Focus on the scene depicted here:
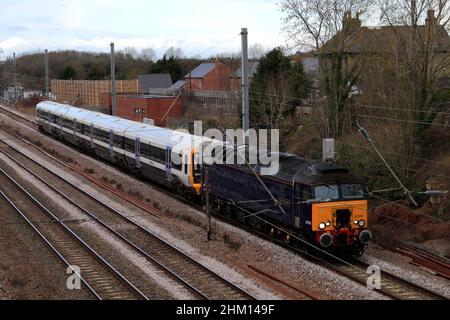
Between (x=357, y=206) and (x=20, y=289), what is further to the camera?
(x=357, y=206)

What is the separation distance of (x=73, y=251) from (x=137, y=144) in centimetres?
1379

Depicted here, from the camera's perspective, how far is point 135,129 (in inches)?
1366

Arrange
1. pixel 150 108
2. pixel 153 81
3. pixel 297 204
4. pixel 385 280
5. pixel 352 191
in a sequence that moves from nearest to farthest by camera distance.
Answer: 1. pixel 385 280
2. pixel 352 191
3. pixel 297 204
4. pixel 150 108
5. pixel 153 81

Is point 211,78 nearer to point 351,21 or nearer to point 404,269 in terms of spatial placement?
point 351,21

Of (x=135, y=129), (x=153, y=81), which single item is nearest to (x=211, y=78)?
(x=153, y=81)

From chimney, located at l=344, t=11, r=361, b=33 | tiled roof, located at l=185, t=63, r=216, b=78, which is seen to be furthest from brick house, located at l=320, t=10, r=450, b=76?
tiled roof, located at l=185, t=63, r=216, b=78

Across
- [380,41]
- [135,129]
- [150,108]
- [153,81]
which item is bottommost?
[135,129]

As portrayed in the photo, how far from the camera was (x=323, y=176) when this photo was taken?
18.4 metres

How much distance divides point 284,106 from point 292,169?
24328 mm

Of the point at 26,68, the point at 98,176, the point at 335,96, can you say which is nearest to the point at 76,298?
the point at 98,176

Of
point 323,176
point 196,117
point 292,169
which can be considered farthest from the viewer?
point 196,117

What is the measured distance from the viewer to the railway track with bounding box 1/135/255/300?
1605 cm

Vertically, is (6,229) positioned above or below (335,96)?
below

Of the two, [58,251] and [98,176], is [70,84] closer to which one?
[98,176]
